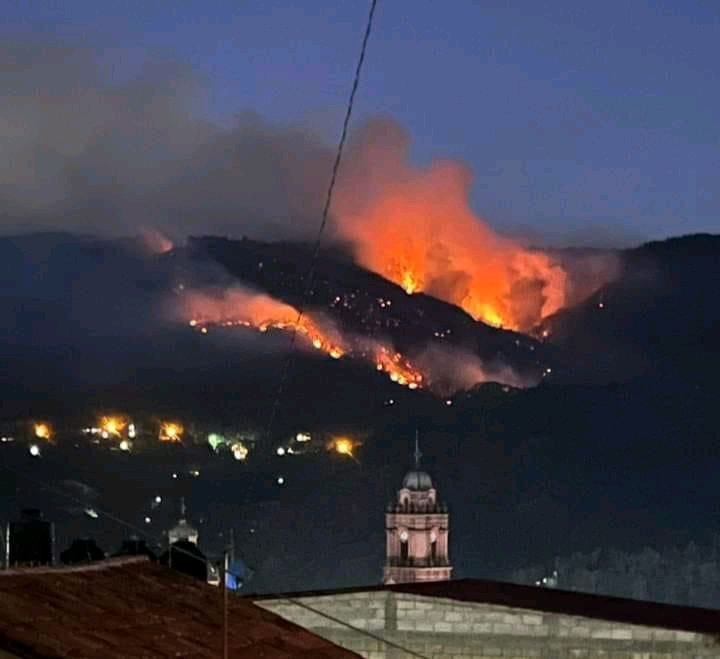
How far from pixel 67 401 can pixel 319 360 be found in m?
22.2

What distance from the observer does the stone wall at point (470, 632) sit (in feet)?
47.6

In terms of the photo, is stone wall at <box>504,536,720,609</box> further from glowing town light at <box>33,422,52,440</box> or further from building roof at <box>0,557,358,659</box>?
building roof at <box>0,557,358,659</box>

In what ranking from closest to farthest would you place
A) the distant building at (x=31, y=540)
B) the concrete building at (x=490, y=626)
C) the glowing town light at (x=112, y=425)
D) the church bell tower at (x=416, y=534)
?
1. the distant building at (x=31, y=540)
2. the concrete building at (x=490, y=626)
3. the church bell tower at (x=416, y=534)
4. the glowing town light at (x=112, y=425)

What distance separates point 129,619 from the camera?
7621mm

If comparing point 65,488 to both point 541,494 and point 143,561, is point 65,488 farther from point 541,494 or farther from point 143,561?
point 143,561

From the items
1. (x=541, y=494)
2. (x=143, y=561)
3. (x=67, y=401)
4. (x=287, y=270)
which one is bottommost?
(x=143, y=561)

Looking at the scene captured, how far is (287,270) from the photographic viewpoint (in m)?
142

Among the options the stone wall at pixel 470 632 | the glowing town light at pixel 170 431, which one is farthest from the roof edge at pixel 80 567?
the glowing town light at pixel 170 431

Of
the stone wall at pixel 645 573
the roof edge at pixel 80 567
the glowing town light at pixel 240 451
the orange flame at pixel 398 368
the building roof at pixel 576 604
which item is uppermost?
the orange flame at pixel 398 368

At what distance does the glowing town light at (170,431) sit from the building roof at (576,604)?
218 feet

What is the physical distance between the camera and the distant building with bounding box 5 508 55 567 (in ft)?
34.9

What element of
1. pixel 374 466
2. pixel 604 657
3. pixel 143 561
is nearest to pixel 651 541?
pixel 374 466

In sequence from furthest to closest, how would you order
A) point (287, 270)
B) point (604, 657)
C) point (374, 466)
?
1. point (287, 270)
2. point (374, 466)
3. point (604, 657)

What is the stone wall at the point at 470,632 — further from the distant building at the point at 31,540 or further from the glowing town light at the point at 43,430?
the glowing town light at the point at 43,430
